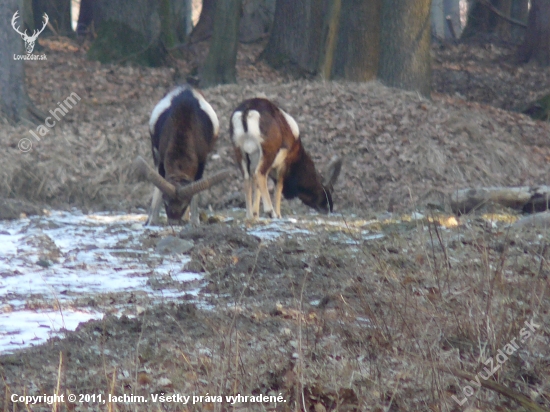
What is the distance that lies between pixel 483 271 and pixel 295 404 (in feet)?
6.37

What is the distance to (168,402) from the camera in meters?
4.37

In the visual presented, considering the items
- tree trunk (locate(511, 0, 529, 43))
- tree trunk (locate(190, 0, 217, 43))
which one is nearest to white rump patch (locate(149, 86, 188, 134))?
tree trunk (locate(190, 0, 217, 43))

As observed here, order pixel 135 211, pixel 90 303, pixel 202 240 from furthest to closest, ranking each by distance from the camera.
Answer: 1. pixel 135 211
2. pixel 202 240
3. pixel 90 303

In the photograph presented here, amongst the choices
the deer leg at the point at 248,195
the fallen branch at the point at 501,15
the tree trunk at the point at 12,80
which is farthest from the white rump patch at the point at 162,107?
the fallen branch at the point at 501,15

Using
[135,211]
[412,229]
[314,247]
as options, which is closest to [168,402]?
[314,247]

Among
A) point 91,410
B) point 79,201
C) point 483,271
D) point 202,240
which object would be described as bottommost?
point 79,201

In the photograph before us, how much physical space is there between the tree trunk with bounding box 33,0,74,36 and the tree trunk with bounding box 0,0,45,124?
9224 mm

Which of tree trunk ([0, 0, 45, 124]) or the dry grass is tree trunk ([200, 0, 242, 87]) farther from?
the dry grass

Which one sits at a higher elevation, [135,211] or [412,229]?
[412,229]

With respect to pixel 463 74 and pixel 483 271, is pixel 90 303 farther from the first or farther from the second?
Answer: pixel 463 74

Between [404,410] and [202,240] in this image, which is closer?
[404,410]

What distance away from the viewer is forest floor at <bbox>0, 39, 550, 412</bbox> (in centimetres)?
454

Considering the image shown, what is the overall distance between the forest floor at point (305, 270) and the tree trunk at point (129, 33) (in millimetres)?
3039

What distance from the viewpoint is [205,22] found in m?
24.8
